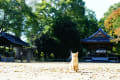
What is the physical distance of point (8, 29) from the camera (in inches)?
1135

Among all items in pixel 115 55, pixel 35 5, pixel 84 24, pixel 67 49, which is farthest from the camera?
pixel 84 24

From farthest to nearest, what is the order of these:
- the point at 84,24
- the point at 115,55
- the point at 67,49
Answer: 1. the point at 84,24
2. the point at 115,55
3. the point at 67,49

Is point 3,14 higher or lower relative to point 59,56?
higher

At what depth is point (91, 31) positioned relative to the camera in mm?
39312

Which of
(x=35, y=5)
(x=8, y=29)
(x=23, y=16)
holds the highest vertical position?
(x=35, y=5)

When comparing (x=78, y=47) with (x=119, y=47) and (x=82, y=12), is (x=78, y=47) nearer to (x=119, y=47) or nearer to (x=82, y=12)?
(x=119, y=47)

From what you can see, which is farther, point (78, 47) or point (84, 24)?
point (84, 24)

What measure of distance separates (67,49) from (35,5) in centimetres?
1368

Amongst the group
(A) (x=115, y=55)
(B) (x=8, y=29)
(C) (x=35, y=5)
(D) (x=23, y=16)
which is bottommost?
(A) (x=115, y=55)

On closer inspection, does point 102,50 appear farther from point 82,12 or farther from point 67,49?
point 82,12

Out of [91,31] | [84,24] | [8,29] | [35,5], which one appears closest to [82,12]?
[84,24]

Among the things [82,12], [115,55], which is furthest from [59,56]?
[82,12]

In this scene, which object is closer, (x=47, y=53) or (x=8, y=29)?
(x=47, y=53)

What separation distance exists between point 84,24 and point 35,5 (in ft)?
36.8
